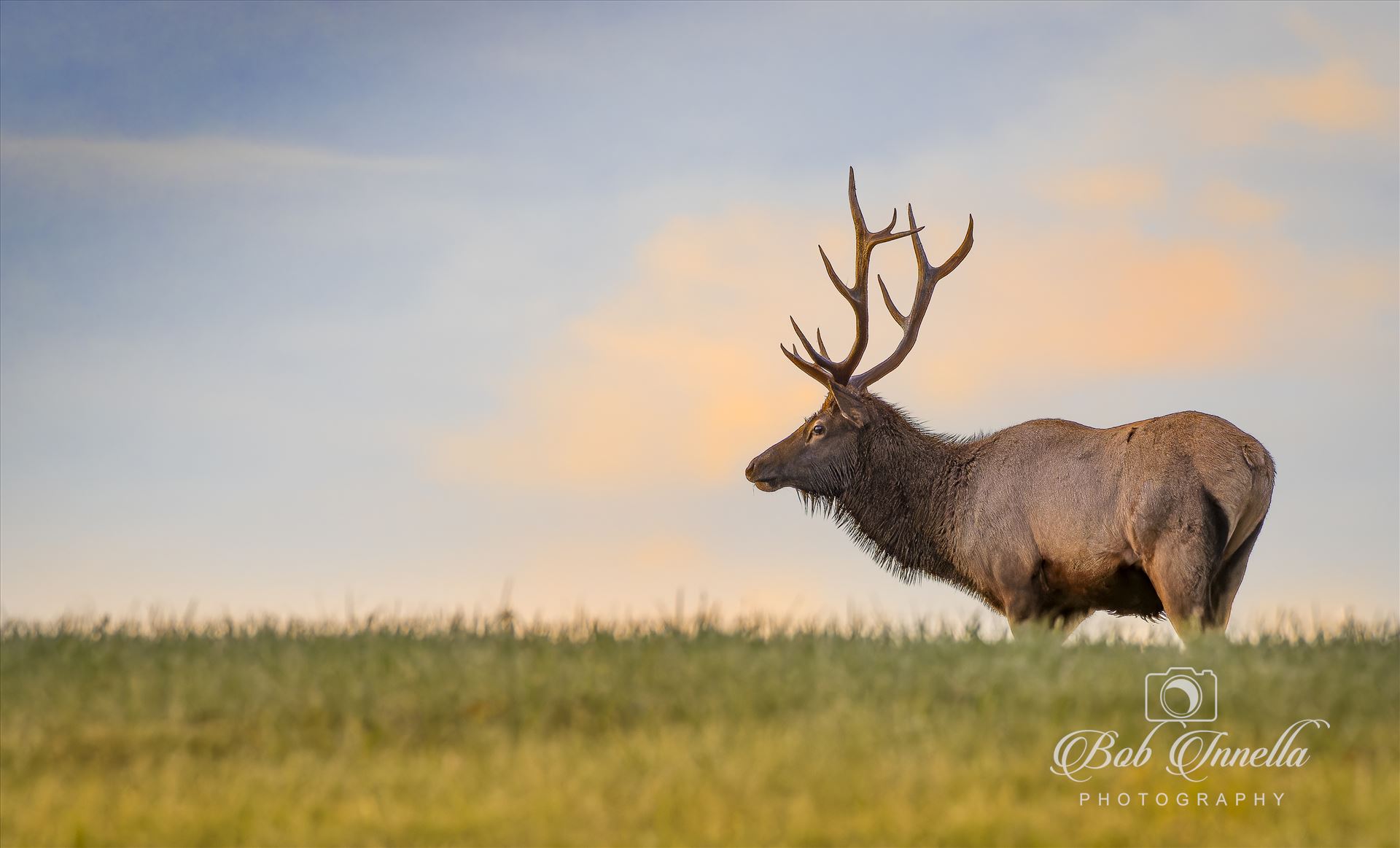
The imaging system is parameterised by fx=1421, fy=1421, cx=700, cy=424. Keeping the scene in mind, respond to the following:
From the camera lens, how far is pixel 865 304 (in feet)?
45.4

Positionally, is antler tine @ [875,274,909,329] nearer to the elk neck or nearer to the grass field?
the elk neck

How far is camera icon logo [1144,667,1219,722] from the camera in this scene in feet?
23.4

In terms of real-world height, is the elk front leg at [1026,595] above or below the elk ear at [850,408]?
below

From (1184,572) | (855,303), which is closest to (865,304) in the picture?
(855,303)

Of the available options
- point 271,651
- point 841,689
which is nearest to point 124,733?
point 271,651

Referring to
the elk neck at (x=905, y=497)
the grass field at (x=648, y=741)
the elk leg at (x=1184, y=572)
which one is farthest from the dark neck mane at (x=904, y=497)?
the grass field at (x=648, y=741)

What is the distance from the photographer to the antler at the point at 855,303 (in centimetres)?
1348

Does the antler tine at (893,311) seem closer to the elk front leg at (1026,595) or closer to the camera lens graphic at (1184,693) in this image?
the elk front leg at (1026,595)

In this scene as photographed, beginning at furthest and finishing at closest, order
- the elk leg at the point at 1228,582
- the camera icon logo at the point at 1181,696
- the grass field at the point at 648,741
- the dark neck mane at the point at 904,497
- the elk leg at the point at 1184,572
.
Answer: the dark neck mane at the point at 904,497 < the elk leg at the point at 1228,582 < the elk leg at the point at 1184,572 < the camera icon logo at the point at 1181,696 < the grass field at the point at 648,741

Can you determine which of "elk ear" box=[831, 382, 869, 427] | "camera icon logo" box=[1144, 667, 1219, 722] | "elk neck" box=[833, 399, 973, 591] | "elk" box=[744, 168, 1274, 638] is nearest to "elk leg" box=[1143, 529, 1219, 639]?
"elk" box=[744, 168, 1274, 638]

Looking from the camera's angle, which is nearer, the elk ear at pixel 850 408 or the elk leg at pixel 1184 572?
the elk leg at pixel 1184 572

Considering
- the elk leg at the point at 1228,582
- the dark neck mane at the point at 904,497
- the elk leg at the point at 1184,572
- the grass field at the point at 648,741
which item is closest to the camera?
the grass field at the point at 648,741

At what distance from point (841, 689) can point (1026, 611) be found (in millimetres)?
4999

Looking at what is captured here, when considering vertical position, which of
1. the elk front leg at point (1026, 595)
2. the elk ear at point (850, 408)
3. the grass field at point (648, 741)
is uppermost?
the elk ear at point (850, 408)
